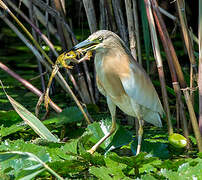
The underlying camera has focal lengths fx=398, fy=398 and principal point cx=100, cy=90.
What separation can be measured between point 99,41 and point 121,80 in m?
0.34

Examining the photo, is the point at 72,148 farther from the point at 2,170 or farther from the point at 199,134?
the point at 199,134

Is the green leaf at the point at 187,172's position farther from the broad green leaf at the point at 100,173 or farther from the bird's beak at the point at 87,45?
the bird's beak at the point at 87,45

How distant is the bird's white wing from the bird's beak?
335mm

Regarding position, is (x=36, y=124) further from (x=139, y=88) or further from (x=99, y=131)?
(x=139, y=88)

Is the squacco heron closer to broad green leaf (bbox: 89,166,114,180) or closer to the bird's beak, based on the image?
the bird's beak

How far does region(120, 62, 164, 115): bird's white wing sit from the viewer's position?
9.03ft

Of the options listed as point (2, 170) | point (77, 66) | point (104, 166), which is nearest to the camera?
point (2, 170)

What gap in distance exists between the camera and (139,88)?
9.20 feet

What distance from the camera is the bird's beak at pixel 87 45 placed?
A: 98.3 inches

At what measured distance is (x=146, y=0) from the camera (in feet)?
8.49

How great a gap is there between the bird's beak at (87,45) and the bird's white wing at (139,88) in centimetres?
34

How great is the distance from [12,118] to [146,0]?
4.39ft

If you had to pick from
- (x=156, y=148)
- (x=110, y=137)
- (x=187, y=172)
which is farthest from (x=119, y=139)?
(x=187, y=172)

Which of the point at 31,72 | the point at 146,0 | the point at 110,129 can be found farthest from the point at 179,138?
the point at 31,72
